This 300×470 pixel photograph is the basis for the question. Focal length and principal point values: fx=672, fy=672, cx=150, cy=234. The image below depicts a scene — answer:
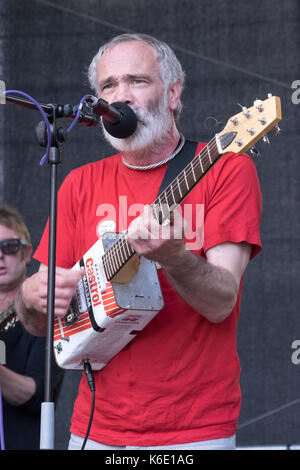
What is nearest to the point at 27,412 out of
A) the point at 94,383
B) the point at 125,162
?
the point at 94,383

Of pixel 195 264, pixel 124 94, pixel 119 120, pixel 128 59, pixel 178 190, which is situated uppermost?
pixel 128 59

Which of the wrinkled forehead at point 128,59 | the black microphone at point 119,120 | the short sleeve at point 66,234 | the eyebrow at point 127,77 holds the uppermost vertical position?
the wrinkled forehead at point 128,59

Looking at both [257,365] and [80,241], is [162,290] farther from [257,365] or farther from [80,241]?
[257,365]

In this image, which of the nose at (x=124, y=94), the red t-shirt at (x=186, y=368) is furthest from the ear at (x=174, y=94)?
the red t-shirt at (x=186, y=368)

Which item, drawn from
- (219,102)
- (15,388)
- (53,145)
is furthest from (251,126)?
(219,102)

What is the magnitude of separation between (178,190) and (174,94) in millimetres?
608

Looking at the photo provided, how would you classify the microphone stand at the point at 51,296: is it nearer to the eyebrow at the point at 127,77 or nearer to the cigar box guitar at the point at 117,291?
the cigar box guitar at the point at 117,291

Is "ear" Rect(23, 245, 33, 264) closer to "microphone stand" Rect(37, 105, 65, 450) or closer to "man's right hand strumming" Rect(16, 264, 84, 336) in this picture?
"man's right hand strumming" Rect(16, 264, 84, 336)

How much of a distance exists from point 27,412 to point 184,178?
1.50 meters

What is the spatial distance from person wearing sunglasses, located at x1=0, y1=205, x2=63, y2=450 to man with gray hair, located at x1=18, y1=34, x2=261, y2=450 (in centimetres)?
82

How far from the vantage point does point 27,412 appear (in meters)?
2.71

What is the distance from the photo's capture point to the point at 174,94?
7.00ft

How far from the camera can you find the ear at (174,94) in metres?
2.11

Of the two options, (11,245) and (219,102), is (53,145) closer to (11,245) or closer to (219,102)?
(11,245)
